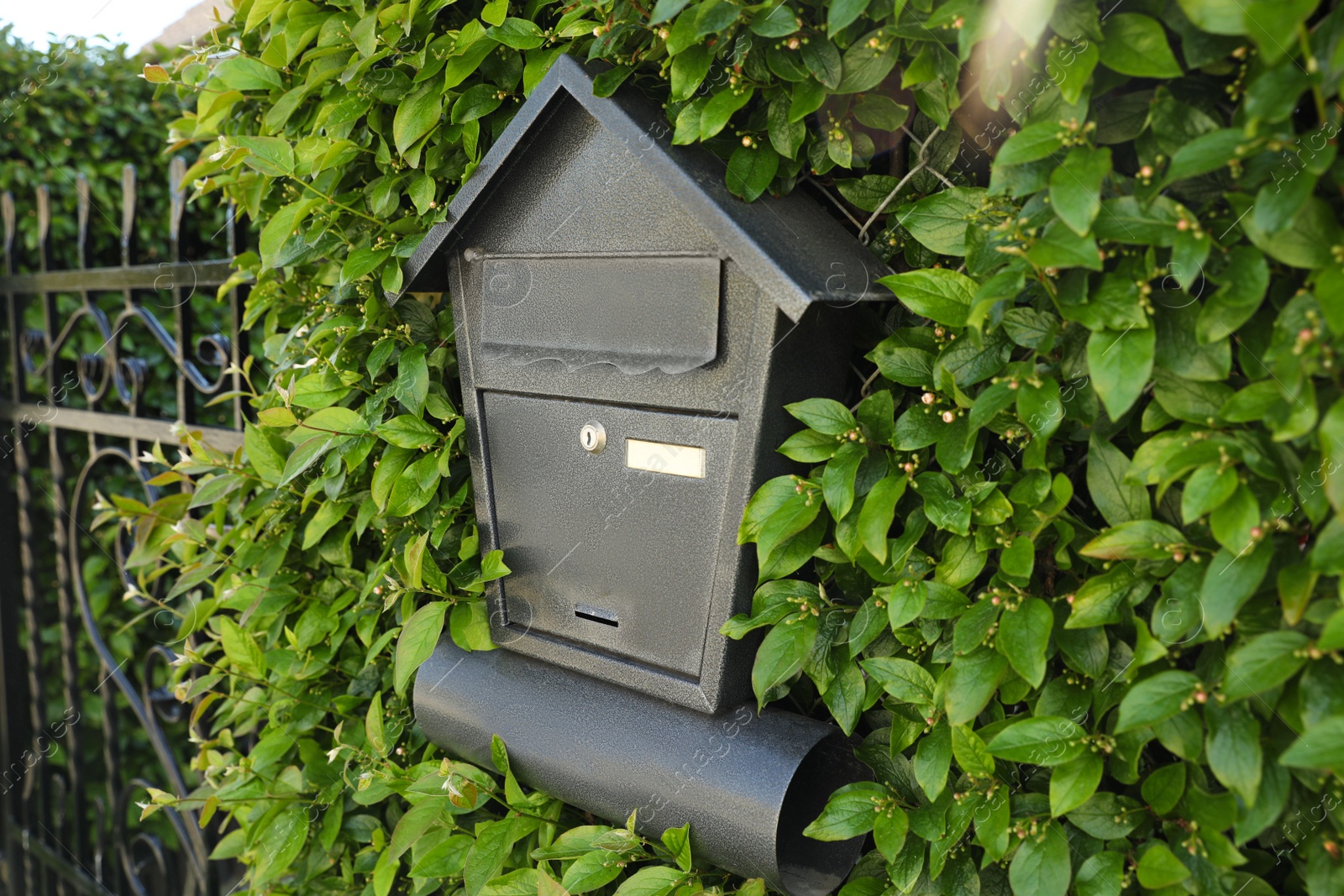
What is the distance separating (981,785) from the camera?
1.10m

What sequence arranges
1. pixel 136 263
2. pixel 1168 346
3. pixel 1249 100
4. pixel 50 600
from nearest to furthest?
pixel 1249 100, pixel 1168 346, pixel 136 263, pixel 50 600

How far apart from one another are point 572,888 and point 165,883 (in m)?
1.85

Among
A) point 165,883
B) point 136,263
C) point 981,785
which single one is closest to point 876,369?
point 981,785

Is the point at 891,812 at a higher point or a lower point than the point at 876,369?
lower

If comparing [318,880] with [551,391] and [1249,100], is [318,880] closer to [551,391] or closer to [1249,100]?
[551,391]

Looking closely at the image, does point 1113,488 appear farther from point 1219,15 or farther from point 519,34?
point 519,34

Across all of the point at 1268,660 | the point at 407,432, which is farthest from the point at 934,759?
the point at 407,432

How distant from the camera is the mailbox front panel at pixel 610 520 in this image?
48.5 inches

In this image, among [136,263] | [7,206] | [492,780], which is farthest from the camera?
[7,206]

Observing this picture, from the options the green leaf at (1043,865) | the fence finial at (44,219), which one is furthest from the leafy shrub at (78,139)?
the green leaf at (1043,865)

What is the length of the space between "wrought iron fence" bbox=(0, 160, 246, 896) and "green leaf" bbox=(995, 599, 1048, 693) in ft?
5.08

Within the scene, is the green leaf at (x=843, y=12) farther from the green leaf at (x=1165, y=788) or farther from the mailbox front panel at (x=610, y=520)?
the green leaf at (x=1165, y=788)

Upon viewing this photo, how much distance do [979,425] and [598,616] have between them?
610 mm

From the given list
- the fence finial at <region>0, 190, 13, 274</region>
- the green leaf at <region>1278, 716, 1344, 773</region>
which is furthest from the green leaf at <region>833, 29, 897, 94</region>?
the fence finial at <region>0, 190, 13, 274</region>
